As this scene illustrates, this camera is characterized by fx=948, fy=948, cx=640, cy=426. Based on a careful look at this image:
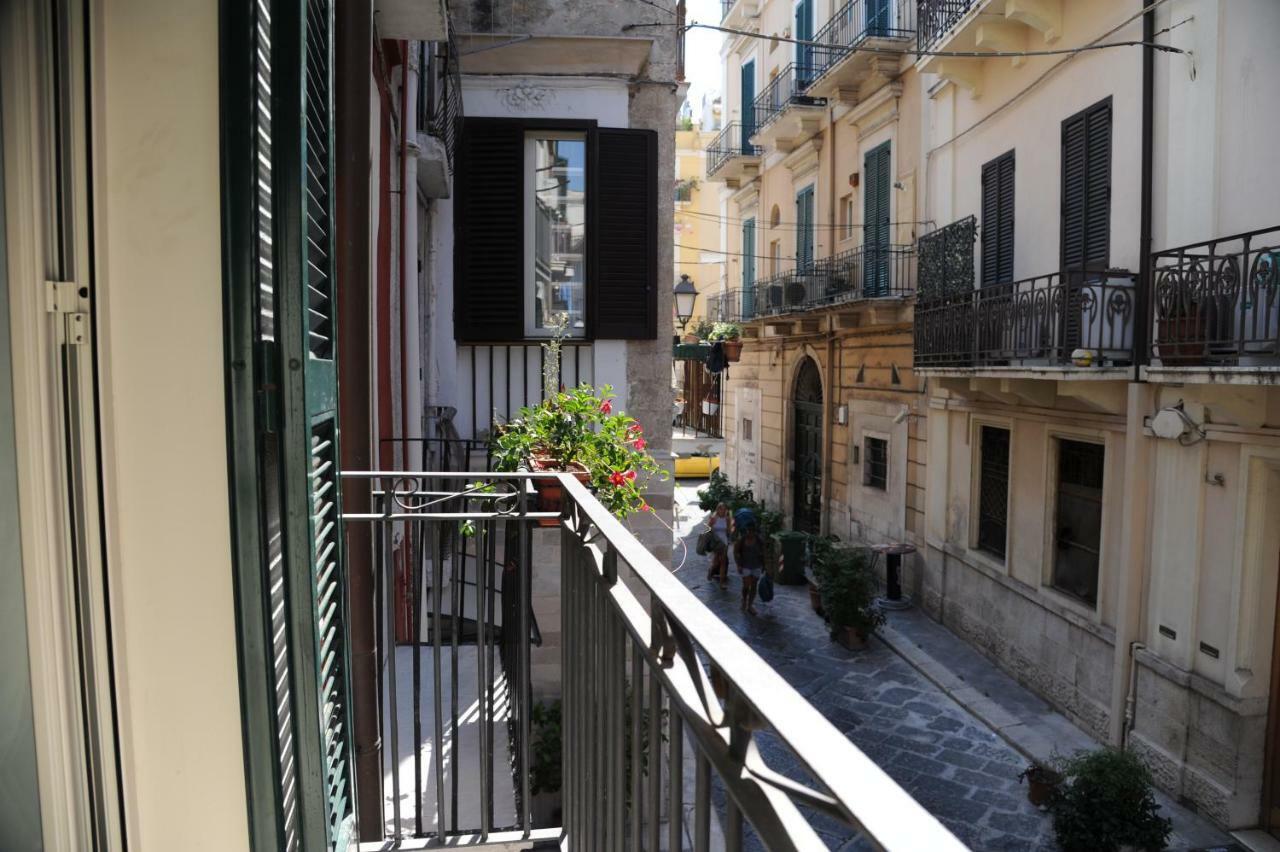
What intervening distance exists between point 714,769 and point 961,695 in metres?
9.99

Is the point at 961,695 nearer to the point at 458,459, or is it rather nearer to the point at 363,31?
the point at 458,459

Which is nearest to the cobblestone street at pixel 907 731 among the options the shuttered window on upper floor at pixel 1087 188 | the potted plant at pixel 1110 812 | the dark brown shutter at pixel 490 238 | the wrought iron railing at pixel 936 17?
the potted plant at pixel 1110 812

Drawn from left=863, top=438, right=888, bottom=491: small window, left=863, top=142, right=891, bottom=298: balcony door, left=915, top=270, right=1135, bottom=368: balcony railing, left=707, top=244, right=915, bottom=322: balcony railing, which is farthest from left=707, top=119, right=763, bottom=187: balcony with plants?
left=915, top=270, right=1135, bottom=368: balcony railing

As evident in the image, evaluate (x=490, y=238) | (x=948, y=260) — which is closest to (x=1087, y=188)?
(x=948, y=260)

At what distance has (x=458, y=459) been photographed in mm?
7871

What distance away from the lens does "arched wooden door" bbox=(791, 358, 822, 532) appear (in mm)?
18219

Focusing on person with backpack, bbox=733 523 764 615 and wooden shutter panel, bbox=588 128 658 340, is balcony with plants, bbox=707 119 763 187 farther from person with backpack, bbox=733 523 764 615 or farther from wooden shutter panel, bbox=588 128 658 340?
wooden shutter panel, bbox=588 128 658 340

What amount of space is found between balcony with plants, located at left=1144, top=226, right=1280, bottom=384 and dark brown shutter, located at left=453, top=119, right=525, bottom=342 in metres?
5.44

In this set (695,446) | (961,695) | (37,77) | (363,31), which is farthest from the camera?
(695,446)

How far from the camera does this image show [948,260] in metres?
12.0

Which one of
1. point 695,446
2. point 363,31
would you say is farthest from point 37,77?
point 695,446

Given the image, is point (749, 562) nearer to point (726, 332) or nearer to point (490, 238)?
point (490, 238)

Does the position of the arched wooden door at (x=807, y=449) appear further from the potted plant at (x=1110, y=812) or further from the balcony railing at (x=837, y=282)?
the potted plant at (x=1110, y=812)

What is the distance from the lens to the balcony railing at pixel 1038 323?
8.66 m
